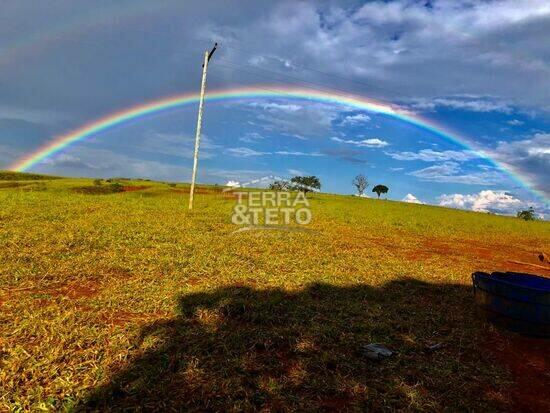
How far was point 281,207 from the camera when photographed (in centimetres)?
3291

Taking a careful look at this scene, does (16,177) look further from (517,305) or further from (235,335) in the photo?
(517,305)

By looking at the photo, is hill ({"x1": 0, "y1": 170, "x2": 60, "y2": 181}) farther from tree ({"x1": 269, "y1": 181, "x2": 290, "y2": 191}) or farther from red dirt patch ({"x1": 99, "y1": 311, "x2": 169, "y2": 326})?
red dirt patch ({"x1": 99, "y1": 311, "x2": 169, "y2": 326})

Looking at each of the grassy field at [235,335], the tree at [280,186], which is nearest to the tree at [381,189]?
the tree at [280,186]

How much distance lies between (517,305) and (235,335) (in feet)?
17.3

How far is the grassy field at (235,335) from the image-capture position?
15.3 feet

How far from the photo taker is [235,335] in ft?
20.1

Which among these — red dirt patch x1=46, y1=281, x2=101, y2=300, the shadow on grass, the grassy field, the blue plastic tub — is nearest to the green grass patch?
the grassy field

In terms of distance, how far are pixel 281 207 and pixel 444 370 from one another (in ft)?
90.0

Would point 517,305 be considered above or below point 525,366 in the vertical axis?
above

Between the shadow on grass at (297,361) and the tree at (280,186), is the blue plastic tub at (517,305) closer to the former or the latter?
the shadow on grass at (297,361)

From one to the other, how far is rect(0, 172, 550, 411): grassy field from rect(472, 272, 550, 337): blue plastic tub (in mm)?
287

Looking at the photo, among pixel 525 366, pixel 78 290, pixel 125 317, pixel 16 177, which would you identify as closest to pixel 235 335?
pixel 125 317

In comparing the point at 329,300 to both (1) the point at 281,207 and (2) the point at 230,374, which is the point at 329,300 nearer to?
(2) the point at 230,374

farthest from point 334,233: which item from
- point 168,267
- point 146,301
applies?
point 146,301
